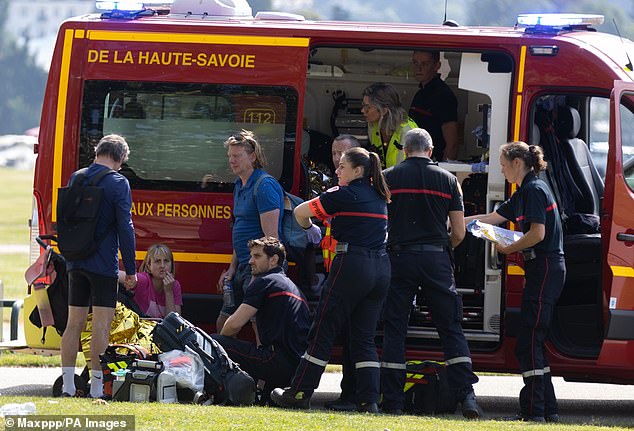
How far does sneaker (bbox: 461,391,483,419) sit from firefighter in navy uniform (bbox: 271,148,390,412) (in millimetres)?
555

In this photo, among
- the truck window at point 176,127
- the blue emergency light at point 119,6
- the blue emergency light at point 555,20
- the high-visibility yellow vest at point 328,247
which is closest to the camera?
the high-visibility yellow vest at point 328,247

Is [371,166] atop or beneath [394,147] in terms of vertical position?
beneath

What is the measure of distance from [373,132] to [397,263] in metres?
1.35

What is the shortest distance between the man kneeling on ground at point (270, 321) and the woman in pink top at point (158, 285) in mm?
483

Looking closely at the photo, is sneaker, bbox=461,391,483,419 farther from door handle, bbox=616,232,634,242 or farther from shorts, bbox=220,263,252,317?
shorts, bbox=220,263,252,317

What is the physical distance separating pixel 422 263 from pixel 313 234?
1047 mm

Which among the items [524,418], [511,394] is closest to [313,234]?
[524,418]

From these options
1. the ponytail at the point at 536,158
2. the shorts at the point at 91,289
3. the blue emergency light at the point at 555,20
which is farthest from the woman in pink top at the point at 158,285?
the blue emergency light at the point at 555,20

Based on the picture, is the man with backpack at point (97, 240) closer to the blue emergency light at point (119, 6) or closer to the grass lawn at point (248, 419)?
the grass lawn at point (248, 419)

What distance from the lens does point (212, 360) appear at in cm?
806

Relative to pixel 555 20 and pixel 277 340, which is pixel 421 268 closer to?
pixel 277 340

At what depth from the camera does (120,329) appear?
8469 mm

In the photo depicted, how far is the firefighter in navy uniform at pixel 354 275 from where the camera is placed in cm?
785

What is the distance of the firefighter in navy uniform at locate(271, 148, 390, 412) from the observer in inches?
309
